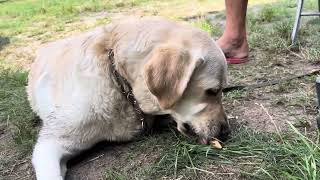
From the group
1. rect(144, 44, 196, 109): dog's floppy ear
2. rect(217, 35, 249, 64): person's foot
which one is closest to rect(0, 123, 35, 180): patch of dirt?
rect(144, 44, 196, 109): dog's floppy ear

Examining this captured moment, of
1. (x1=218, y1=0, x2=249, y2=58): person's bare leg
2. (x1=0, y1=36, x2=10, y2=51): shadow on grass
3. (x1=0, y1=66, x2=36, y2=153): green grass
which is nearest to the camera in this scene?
(x1=0, y1=66, x2=36, y2=153): green grass

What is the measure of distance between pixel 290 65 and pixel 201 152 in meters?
1.67

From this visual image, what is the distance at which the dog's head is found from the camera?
7.69 feet

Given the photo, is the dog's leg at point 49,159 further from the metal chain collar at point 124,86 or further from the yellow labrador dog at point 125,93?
the metal chain collar at point 124,86

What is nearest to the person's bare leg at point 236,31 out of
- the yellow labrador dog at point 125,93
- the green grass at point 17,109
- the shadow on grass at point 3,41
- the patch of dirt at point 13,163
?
the yellow labrador dog at point 125,93

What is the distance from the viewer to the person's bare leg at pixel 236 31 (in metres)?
4.12

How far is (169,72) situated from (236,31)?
1970 millimetres

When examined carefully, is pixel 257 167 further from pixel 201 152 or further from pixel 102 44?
pixel 102 44

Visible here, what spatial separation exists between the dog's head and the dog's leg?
568 millimetres

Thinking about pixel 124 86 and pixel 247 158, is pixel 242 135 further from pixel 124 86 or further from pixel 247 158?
pixel 124 86

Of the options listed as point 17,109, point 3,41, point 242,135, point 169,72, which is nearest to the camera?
point 169,72

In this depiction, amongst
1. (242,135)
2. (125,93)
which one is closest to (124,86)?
(125,93)

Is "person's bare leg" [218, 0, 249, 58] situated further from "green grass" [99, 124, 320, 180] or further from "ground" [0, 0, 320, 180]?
"green grass" [99, 124, 320, 180]

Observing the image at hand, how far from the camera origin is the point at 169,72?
7.62 ft
